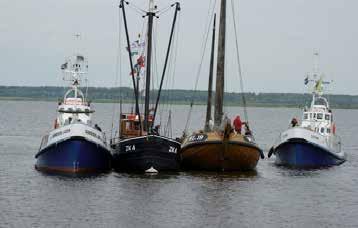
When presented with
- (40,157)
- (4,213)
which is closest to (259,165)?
(40,157)

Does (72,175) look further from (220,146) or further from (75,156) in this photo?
(220,146)

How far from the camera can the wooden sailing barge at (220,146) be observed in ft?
135

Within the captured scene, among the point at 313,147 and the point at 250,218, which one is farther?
the point at 313,147

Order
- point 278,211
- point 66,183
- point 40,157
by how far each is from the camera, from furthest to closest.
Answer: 1. point 40,157
2. point 66,183
3. point 278,211

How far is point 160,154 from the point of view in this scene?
40094 millimetres

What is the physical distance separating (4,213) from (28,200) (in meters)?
3.20

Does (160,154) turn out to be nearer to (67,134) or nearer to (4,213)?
(67,134)

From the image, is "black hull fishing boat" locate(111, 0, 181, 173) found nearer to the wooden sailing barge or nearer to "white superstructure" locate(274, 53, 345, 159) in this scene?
the wooden sailing barge

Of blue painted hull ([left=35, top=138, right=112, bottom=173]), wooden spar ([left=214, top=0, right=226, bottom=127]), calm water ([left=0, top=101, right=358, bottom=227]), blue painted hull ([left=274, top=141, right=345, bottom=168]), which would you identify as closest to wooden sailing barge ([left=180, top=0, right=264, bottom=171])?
wooden spar ([left=214, top=0, right=226, bottom=127])

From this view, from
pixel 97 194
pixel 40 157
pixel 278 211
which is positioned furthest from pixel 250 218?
pixel 40 157

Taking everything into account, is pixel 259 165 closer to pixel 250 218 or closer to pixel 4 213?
pixel 250 218

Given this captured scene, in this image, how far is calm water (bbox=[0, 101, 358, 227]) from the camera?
2903 cm

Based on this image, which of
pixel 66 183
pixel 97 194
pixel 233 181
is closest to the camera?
pixel 97 194

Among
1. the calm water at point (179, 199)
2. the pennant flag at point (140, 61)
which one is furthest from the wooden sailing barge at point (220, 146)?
the pennant flag at point (140, 61)
